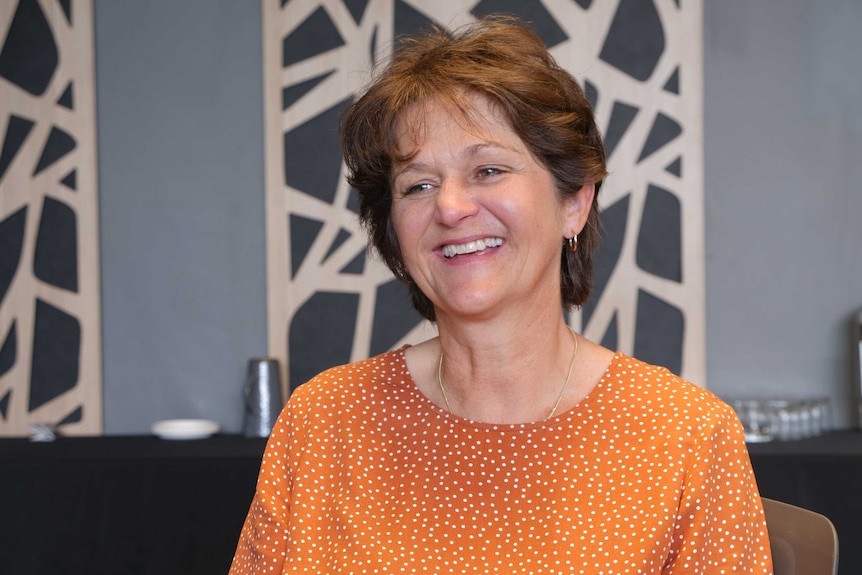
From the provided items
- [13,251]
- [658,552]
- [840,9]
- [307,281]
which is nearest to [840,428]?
[840,9]

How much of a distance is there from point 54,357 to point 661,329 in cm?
208

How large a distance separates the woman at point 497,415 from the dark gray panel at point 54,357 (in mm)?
1990

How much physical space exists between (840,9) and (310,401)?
2413mm

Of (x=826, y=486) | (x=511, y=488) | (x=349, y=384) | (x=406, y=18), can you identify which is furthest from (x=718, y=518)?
(x=406, y=18)

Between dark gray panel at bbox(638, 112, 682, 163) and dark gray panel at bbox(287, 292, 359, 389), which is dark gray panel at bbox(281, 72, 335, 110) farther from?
dark gray panel at bbox(638, 112, 682, 163)

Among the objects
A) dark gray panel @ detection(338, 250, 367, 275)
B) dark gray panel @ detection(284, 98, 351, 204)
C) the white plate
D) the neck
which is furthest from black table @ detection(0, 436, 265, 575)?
the neck

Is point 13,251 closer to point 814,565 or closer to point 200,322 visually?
point 200,322

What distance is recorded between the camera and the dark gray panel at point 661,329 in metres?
3.19

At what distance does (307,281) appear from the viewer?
326 centimetres

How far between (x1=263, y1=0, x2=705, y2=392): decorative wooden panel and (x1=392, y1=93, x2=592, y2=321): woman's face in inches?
67.1

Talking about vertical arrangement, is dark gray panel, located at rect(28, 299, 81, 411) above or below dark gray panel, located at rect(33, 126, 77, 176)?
below

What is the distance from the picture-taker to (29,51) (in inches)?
132

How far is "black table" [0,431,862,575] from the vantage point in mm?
2820

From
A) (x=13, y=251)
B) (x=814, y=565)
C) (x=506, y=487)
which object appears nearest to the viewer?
(x=814, y=565)
